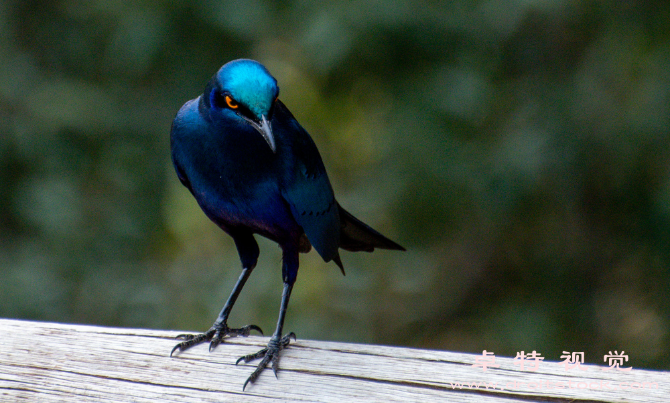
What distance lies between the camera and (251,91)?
88.8 inches

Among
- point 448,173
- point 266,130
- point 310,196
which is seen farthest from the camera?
point 448,173

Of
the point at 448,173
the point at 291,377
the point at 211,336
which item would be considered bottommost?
the point at 291,377

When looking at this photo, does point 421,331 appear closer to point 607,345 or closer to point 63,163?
point 607,345

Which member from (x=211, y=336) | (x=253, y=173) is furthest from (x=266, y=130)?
(x=211, y=336)

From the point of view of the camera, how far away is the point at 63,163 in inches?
212

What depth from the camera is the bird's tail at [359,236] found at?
2914 millimetres

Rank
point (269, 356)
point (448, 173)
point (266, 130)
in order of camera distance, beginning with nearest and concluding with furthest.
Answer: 1. point (266, 130)
2. point (269, 356)
3. point (448, 173)

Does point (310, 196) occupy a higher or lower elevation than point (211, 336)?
higher

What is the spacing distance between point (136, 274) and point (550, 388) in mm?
3646

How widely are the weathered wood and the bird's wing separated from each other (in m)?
0.36

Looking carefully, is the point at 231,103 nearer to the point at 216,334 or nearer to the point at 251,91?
the point at 251,91

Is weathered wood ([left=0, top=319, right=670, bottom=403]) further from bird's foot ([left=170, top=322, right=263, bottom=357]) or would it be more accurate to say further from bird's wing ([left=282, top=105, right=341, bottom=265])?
bird's wing ([left=282, top=105, right=341, bottom=265])

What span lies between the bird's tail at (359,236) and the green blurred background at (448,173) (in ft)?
3.98

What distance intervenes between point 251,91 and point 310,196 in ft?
1.60
